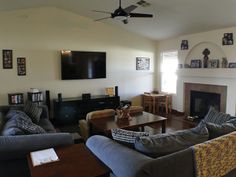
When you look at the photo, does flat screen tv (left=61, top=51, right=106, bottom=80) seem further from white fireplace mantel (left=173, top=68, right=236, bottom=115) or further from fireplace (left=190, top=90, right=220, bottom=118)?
fireplace (left=190, top=90, right=220, bottom=118)

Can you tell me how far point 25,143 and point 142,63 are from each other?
211 inches

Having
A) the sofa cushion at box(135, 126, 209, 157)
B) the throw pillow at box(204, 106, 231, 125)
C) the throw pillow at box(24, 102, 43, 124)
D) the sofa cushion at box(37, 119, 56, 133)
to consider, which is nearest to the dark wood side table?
the sofa cushion at box(135, 126, 209, 157)

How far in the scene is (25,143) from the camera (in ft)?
6.73

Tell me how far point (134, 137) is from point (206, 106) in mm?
4313

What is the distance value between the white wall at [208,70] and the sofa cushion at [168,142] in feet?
11.2

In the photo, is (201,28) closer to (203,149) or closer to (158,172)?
(203,149)

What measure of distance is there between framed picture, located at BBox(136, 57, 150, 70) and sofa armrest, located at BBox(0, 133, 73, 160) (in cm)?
496

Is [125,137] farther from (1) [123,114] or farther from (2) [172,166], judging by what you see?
(1) [123,114]

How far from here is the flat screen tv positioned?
5.50 m

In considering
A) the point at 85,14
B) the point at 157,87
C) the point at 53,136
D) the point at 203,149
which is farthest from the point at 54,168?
the point at 157,87

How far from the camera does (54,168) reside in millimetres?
1611

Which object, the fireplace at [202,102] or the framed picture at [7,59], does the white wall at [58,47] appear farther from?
the fireplace at [202,102]

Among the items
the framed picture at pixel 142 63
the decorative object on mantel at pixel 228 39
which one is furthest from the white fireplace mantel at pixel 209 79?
the framed picture at pixel 142 63

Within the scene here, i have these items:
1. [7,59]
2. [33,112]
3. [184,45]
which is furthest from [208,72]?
[7,59]
